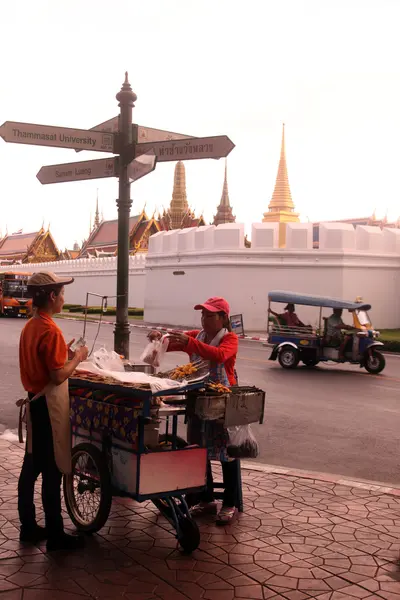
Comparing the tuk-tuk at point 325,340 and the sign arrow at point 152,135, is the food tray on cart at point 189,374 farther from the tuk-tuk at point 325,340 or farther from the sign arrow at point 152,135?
the tuk-tuk at point 325,340

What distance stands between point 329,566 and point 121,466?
145 cm

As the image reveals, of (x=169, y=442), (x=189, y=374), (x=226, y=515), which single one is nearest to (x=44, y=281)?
(x=189, y=374)

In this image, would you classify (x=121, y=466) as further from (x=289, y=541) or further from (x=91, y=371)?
(x=289, y=541)

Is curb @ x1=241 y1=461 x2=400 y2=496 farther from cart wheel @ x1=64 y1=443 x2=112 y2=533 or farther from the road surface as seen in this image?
cart wheel @ x1=64 y1=443 x2=112 y2=533

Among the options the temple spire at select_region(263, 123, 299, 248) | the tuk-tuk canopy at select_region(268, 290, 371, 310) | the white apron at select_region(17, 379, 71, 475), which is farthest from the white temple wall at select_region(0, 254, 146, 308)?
the white apron at select_region(17, 379, 71, 475)

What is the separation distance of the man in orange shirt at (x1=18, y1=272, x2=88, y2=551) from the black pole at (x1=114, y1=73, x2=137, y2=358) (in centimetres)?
251

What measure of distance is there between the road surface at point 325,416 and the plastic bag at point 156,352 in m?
2.42

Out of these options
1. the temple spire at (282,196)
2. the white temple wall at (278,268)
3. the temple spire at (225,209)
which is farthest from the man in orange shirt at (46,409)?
the temple spire at (225,209)

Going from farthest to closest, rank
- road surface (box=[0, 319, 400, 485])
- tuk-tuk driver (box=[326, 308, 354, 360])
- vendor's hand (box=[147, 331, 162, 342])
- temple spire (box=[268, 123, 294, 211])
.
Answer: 1. temple spire (box=[268, 123, 294, 211])
2. tuk-tuk driver (box=[326, 308, 354, 360])
3. road surface (box=[0, 319, 400, 485])
4. vendor's hand (box=[147, 331, 162, 342])

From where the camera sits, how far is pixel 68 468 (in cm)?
432

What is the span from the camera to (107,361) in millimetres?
4938

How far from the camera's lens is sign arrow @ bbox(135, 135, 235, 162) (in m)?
6.95

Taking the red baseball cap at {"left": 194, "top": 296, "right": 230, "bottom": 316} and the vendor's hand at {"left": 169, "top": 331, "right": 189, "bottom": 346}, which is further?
the red baseball cap at {"left": 194, "top": 296, "right": 230, "bottom": 316}

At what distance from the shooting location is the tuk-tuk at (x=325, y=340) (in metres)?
14.8
